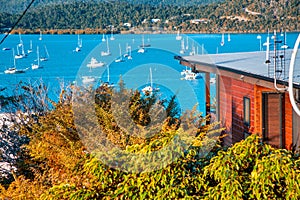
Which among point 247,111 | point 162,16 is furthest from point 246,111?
point 162,16

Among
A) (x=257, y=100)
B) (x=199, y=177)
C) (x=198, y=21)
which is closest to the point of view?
(x=199, y=177)

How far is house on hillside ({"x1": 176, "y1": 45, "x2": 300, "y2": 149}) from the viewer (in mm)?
8094

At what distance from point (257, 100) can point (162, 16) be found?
92.9ft

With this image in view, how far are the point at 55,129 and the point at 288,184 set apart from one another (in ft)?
15.9

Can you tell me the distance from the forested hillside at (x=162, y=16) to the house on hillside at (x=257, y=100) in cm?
2494

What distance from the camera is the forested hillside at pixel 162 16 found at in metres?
36.9

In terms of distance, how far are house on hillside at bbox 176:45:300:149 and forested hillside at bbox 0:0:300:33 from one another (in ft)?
81.8

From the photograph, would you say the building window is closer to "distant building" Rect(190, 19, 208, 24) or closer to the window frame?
the window frame

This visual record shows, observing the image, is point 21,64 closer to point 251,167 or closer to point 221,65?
point 221,65

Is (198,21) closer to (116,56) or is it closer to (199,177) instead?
(116,56)

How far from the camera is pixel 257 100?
29.6ft

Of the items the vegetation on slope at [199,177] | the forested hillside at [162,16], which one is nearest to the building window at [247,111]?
the vegetation on slope at [199,177]

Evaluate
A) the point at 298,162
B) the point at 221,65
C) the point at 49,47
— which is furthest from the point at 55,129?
the point at 49,47

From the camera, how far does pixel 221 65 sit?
9852 millimetres
